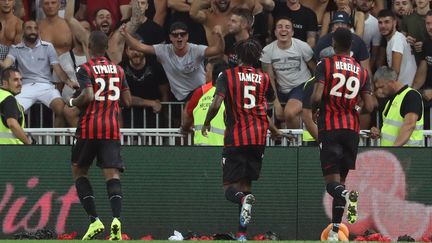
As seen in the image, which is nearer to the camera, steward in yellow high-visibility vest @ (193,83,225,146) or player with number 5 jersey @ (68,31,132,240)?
player with number 5 jersey @ (68,31,132,240)

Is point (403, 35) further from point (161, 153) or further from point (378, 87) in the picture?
point (161, 153)

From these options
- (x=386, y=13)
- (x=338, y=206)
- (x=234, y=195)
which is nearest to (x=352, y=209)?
(x=338, y=206)

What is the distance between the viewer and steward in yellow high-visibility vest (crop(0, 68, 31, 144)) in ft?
52.6

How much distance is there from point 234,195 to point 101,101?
1694 millimetres

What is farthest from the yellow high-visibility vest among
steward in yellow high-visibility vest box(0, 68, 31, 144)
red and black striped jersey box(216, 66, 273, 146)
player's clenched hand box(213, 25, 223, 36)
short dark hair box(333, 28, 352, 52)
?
steward in yellow high-visibility vest box(0, 68, 31, 144)

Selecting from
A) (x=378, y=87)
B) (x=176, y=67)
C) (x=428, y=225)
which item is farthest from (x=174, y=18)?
(x=428, y=225)

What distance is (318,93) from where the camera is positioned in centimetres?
1369

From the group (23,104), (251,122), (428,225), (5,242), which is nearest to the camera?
(5,242)

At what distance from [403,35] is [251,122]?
424 cm

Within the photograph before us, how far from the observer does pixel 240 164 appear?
47.5 ft

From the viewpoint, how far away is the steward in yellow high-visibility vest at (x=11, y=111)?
1603 centimetres

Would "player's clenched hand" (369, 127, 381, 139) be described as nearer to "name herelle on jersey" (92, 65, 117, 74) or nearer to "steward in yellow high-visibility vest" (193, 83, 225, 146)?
"steward in yellow high-visibility vest" (193, 83, 225, 146)

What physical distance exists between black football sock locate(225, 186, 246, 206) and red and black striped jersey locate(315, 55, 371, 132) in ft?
3.51

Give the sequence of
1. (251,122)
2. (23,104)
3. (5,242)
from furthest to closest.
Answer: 1. (23,104)
2. (251,122)
3. (5,242)
